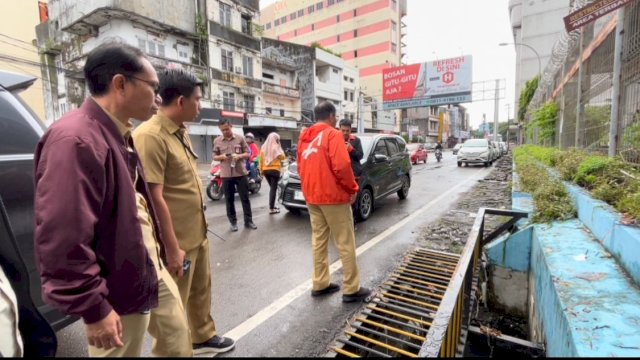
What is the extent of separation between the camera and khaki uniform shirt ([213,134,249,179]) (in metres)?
5.39

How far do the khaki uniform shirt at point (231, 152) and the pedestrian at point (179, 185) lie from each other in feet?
10.4

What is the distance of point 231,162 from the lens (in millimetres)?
5363

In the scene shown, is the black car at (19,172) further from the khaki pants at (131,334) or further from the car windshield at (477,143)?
the car windshield at (477,143)

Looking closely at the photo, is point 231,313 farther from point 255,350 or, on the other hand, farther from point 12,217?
point 12,217

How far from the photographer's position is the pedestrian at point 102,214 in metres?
1.08

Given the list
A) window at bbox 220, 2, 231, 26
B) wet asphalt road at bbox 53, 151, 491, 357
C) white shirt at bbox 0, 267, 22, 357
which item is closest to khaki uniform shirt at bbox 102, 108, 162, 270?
white shirt at bbox 0, 267, 22, 357

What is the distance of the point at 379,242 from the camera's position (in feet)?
15.8

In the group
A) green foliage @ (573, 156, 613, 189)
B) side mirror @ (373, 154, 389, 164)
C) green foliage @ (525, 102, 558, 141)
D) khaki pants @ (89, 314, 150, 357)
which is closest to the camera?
khaki pants @ (89, 314, 150, 357)

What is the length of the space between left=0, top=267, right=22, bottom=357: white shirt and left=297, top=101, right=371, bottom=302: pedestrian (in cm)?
212

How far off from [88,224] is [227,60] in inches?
955

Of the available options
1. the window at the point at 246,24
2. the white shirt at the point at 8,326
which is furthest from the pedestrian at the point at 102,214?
the window at the point at 246,24

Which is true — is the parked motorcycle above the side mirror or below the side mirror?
below

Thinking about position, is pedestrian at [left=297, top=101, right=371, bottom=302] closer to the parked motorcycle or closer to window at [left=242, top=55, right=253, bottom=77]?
the parked motorcycle

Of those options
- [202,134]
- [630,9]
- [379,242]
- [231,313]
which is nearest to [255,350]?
[231,313]
